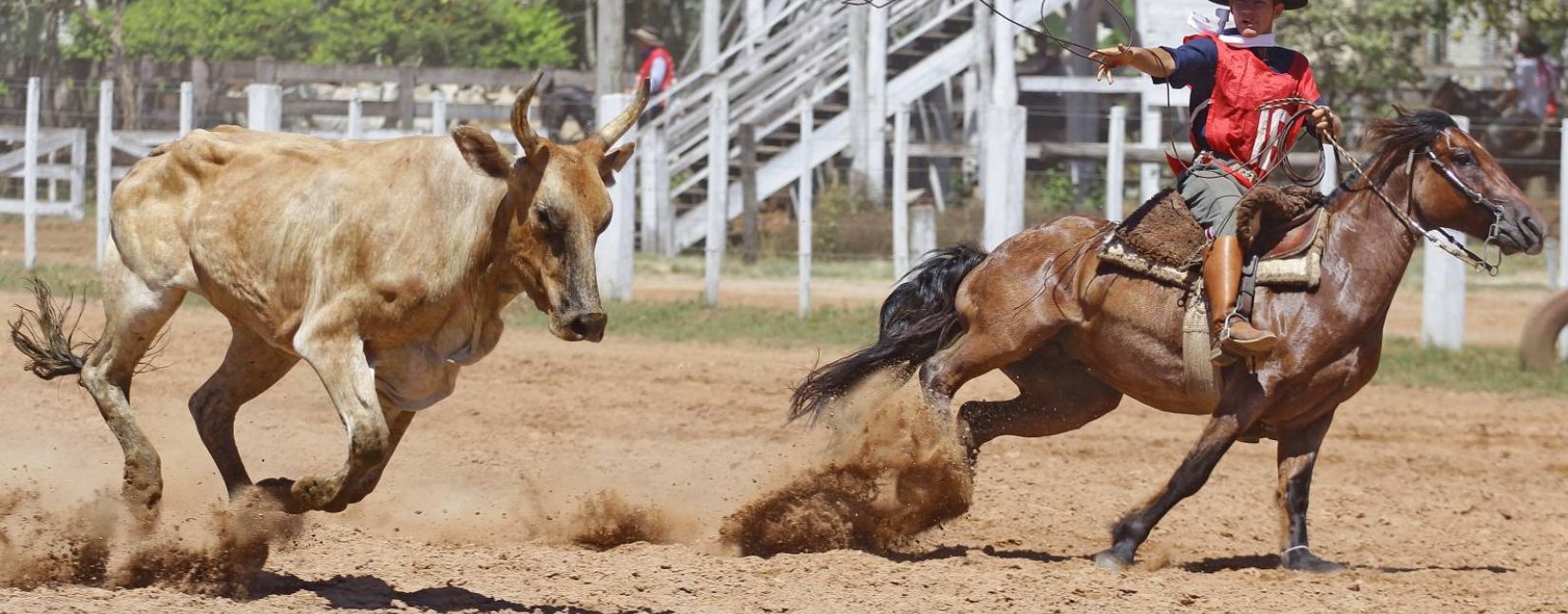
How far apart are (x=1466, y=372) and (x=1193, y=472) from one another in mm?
6508

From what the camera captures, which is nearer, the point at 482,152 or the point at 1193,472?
the point at 482,152

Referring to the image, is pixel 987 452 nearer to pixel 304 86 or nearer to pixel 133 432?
pixel 133 432

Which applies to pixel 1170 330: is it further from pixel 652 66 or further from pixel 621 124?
pixel 652 66

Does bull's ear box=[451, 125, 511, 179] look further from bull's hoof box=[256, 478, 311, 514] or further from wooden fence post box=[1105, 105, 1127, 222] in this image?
wooden fence post box=[1105, 105, 1127, 222]

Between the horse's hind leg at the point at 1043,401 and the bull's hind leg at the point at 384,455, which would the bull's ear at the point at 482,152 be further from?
the horse's hind leg at the point at 1043,401

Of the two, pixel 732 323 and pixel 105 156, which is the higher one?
pixel 105 156

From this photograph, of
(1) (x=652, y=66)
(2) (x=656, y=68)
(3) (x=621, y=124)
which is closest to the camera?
(3) (x=621, y=124)

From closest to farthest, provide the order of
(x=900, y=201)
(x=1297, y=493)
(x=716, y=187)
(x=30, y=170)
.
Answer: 1. (x=1297, y=493)
2. (x=900, y=201)
3. (x=716, y=187)
4. (x=30, y=170)

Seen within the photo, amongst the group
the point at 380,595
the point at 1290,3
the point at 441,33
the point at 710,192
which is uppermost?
the point at 441,33

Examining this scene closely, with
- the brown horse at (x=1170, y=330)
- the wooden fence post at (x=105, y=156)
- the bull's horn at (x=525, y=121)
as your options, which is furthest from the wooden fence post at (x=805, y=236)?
the bull's horn at (x=525, y=121)

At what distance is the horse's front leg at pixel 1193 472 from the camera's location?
6.52m

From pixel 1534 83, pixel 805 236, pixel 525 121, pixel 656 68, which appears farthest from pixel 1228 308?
pixel 1534 83

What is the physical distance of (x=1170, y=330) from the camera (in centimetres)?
675

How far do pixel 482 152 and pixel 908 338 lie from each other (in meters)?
2.46
